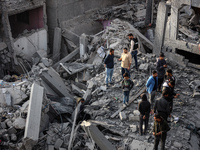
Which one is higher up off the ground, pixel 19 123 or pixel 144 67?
pixel 144 67

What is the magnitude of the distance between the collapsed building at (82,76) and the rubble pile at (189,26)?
0.20 ft

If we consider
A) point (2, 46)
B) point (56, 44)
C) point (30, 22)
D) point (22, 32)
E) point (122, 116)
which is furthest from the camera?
point (56, 44)

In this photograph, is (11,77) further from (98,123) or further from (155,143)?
(155,143)

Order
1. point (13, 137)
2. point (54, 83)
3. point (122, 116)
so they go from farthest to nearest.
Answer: point (54, 83)
point (122, 116)
point (13, 137)

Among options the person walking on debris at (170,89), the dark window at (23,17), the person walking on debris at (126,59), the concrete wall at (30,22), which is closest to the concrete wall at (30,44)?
the concrete wall at (30,22)

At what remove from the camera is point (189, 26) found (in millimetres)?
14742

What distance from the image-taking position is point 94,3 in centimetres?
1895

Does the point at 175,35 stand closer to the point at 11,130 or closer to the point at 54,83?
the point at 54,83

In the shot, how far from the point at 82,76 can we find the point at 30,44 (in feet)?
13.4

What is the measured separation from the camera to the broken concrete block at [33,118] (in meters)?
8.51

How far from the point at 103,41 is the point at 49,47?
4532 mm

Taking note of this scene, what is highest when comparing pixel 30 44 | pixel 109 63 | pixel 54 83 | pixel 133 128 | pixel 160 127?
pixel 109 63

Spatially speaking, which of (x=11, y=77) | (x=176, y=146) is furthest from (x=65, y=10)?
(x=176, y=146)

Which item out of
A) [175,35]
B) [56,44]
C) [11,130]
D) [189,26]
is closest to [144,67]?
[175,35]
